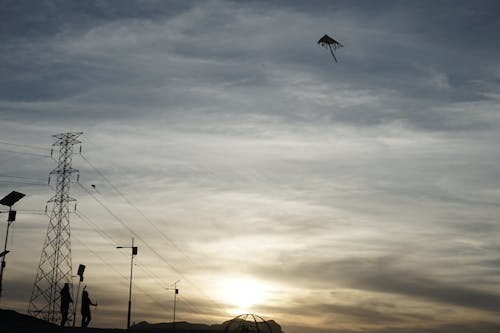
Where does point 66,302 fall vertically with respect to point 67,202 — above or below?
below

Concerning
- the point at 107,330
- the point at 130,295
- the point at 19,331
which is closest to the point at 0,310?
the point at 107,330

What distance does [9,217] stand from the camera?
69438mm

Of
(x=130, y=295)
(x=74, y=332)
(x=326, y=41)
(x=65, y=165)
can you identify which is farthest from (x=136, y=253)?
(x=74, y=332)

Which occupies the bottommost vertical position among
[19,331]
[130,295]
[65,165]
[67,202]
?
Result: [19,331]

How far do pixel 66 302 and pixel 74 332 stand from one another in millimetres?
7917

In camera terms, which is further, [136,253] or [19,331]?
[136,253]

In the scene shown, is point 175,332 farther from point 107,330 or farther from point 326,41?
point 326,41

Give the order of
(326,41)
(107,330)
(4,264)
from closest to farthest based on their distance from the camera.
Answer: (107,330) < (4,264) < (326,41)

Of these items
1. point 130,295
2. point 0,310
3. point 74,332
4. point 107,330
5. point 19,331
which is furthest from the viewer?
point 130,295

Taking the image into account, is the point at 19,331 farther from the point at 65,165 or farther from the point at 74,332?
the point at 65,165

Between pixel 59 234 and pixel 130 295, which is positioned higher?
pixel 59 234

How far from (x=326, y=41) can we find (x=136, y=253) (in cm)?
4833

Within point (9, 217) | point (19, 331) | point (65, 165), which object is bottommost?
point (19, 331)

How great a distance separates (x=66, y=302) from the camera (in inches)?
1946
